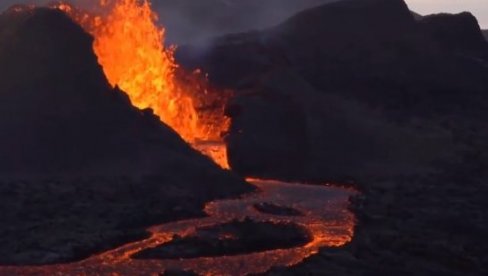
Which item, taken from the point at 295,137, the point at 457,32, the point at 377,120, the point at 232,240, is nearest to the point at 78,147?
the point at 232,240

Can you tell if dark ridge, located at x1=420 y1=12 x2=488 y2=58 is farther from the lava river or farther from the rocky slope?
the rocky slope

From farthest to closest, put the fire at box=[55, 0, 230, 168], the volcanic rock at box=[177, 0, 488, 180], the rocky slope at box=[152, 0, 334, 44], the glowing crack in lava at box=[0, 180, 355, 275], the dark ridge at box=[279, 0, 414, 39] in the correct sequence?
1. the rocky slope at box=[152, 0, 334, 44]
2. the dark ridge at box=[279, 0, 414, 39]
3. the fire at box=[55, 0, 230, 168]
4. the volcanic rock at box=[177, 0, 488, 180]
5. the glowing crack in lava at box=[0, 180, 355, 275]

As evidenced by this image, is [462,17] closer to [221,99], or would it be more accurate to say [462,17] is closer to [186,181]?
[221,99]

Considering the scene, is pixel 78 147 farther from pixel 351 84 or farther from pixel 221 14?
pixel 221 14

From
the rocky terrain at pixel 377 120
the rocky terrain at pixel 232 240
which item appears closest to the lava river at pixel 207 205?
the rocky terrain at pixel 232 240

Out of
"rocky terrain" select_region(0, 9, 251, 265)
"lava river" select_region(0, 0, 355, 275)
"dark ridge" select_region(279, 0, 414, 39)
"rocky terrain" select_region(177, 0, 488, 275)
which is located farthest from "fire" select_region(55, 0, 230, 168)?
"dark ridge" select_region(279, 0, 414, 39)

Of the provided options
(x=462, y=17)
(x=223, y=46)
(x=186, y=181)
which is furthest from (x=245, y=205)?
(x=462, y=17)

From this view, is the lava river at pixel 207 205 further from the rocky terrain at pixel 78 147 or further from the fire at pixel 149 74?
the rocky terrain at pixel 78 147
